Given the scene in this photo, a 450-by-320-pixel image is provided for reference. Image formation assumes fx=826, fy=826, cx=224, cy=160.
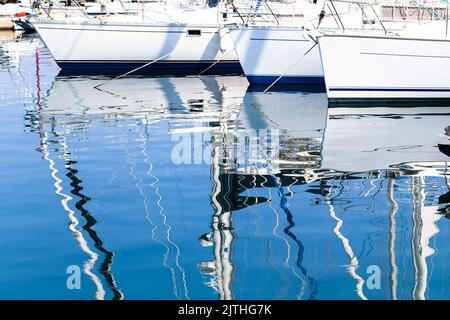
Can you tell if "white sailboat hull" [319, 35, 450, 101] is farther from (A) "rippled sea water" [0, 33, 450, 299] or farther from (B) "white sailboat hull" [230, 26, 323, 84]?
(B) "white sailboat hull" [230, 26, 323, 84]

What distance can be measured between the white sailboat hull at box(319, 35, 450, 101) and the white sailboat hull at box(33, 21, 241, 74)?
27.2 ft

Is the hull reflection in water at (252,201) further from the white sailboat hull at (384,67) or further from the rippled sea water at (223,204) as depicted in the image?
the white sailboat hull at (384,67)

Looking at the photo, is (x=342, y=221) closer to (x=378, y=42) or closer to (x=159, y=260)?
(x=159, y=260)

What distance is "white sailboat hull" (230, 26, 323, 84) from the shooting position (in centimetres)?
2364

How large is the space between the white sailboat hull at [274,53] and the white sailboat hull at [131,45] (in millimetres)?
3089

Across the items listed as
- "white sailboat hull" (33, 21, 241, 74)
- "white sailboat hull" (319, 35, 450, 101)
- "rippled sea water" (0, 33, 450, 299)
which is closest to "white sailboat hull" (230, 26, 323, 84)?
"white sailboat hull" (33, 21, 241, 74)

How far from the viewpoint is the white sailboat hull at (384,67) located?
746 inches

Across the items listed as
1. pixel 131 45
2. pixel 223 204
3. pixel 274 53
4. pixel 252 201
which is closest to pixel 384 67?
pixel 274 53

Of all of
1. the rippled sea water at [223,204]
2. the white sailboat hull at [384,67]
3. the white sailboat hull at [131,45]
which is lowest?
the rippled sea water at [223,204]

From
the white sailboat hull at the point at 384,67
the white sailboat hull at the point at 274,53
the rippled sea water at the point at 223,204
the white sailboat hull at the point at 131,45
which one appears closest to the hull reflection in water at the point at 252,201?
the rippled sea water at the point at 223,204

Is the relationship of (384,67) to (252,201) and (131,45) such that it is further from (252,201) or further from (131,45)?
(131,45)

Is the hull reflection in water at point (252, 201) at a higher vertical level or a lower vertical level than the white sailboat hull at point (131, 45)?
lower

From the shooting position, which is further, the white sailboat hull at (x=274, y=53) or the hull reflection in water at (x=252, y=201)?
the white sailboat hull at (x=274, y=53)

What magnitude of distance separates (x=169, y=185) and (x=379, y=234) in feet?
10.8
